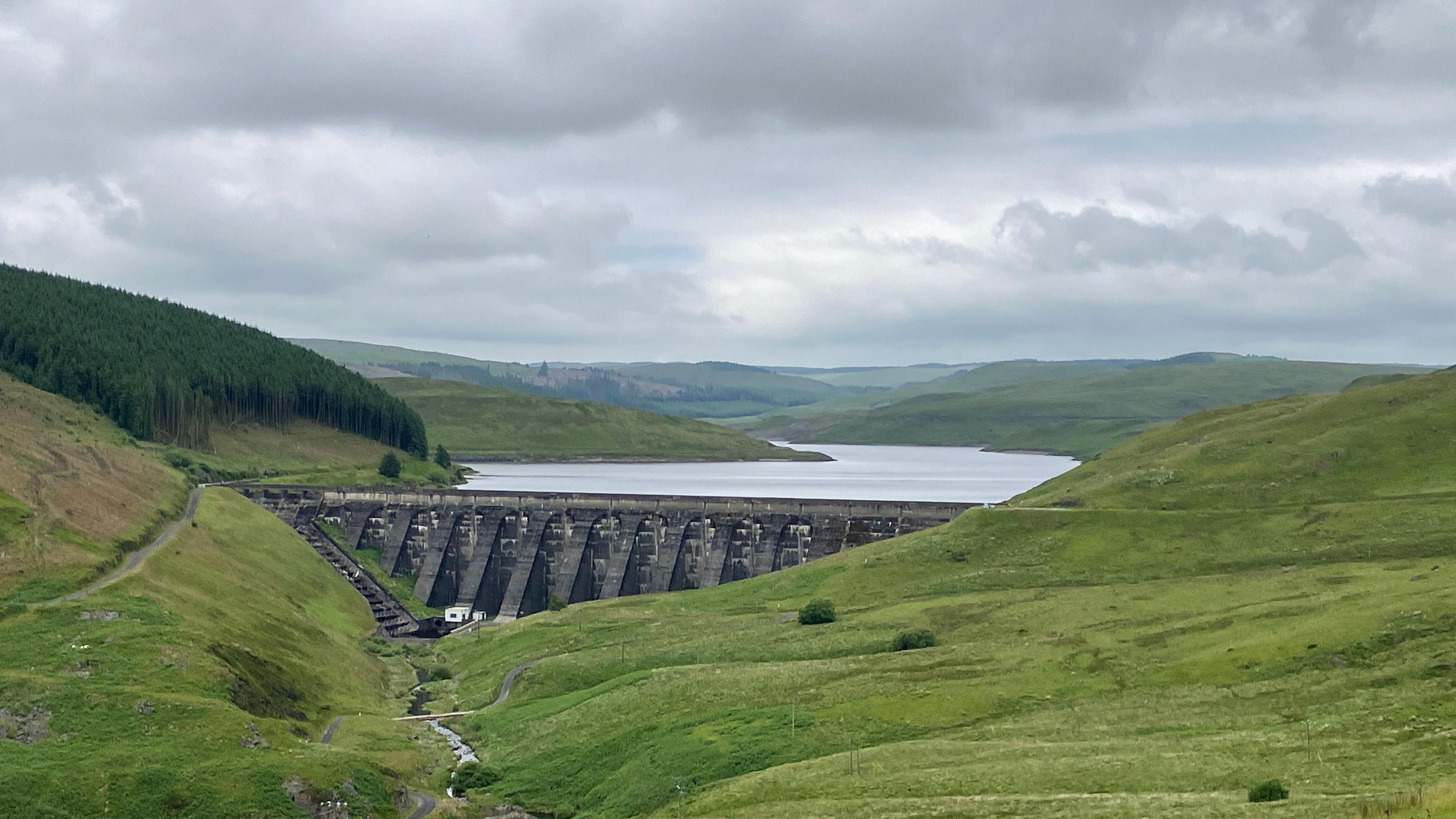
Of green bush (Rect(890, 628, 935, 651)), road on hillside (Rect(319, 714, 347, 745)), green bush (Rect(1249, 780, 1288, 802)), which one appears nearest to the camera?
green bush (Rect(1249, 780, 1288, 802))

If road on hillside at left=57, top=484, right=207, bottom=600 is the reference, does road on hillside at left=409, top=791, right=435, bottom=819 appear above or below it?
below

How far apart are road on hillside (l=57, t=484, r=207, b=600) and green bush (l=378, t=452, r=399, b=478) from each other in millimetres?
58986

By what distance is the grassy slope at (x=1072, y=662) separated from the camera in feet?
158

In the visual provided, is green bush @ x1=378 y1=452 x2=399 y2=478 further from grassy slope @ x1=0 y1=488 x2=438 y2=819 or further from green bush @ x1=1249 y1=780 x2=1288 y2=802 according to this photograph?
green bush @ x1=1249 y1=780 x2=1288 y2=802

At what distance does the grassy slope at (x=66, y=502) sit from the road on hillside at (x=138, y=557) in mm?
856

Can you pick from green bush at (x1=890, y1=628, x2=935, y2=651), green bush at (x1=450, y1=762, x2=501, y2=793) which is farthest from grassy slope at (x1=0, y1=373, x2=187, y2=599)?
green bush at (x1=890, y1=628, x2=935, y2=651)

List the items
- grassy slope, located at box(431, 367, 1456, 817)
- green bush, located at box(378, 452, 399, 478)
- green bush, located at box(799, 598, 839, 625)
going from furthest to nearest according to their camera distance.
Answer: green bush, located at box(378, 452, 399, 478)
green bush, located at box(799, 598, 839, 625)
grassy slope, located at box(431, 367, 1456, 817)

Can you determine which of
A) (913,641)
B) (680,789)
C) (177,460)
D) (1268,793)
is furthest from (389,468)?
(1268,793)

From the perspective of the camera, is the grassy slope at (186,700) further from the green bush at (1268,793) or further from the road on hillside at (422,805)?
the green bush at (1268,793)

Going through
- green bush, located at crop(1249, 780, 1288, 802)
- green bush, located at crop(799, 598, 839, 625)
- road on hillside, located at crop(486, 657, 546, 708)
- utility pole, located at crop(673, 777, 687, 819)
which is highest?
green bush, located at crop(1249, 780, 1288, 802)

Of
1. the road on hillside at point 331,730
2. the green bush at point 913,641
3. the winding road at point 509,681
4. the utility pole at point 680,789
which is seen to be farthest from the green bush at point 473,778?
the green bush at point 913,641

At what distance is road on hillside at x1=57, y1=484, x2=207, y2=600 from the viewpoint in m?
85.0

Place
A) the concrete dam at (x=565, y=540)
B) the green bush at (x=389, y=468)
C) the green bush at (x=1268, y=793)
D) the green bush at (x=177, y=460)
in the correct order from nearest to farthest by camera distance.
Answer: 1. the green bush at (x=1268, y=793)
2. the concrete dam at (x=565, y=540)
3. the green bush at (x=177, y=460)
4. the green bush at (x=389, y=468)

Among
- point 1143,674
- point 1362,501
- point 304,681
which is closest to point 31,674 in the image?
point 304,681
